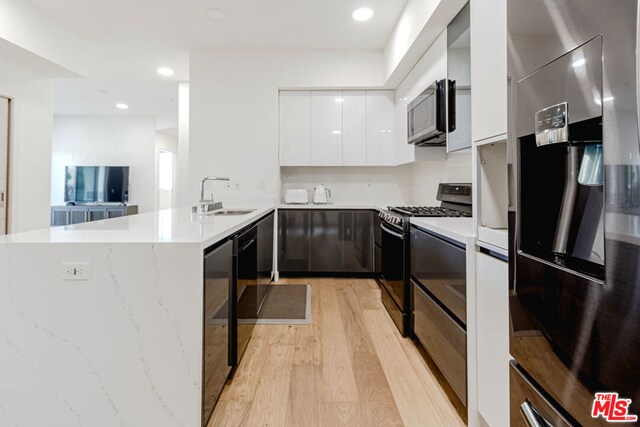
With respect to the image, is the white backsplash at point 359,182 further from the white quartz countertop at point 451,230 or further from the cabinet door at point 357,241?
the white quartz countertop at point 451,230

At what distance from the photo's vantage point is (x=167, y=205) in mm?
8742

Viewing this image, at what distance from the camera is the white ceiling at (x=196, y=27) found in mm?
3029

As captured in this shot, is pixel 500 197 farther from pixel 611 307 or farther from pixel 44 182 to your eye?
pixel 44 182

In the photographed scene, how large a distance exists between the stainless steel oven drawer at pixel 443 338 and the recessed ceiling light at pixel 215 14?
9.70ft

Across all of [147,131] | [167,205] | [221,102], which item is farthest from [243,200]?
[167,205]

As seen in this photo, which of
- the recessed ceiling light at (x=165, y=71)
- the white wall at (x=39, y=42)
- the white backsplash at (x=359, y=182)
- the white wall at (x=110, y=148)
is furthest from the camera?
the white wall at (x=110, y=148)

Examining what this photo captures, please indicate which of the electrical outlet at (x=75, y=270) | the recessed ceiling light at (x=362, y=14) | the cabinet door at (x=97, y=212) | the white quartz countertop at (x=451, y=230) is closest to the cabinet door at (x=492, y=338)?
the white quartz countertop at (x=451, y=230)

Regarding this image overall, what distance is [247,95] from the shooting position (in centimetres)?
397

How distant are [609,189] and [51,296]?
1641 millimetres

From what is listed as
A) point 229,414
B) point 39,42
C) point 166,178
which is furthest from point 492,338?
point 166,178

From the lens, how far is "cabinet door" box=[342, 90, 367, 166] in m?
4.10

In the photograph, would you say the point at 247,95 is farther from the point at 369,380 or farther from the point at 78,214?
the point at 78,214

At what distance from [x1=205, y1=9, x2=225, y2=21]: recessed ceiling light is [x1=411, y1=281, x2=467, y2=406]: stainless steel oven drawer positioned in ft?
9.70

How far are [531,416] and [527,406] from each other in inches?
1.4
